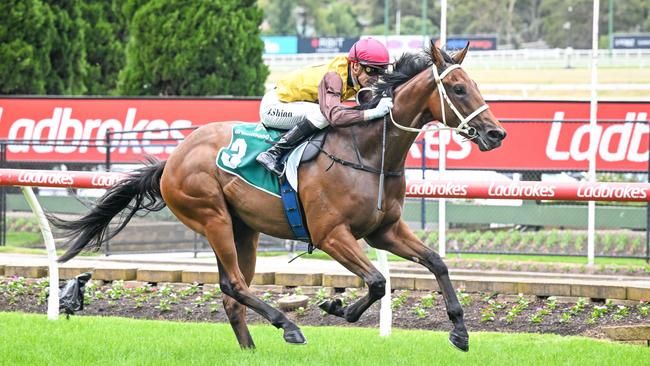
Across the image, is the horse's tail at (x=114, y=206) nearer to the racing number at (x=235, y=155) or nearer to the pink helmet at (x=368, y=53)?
the racing number at (x=235, y=155)

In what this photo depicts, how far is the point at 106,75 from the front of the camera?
26125mm

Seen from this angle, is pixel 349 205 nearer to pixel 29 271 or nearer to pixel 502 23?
pixel 29 271

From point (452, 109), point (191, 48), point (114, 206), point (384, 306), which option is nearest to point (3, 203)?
point (191, 48)

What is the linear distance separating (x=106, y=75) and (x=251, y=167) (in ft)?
62.3

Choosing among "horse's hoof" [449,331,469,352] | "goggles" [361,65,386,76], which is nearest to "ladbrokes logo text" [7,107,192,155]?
"goggles" [361,65,386,76]

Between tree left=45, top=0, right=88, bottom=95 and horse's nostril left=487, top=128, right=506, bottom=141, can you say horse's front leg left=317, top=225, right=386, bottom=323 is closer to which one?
horse's nostril left=487, top=128, right=506, bottom=141

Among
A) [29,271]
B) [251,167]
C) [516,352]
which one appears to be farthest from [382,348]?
[29,271]

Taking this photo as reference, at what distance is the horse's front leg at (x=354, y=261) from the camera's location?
23.7 ft

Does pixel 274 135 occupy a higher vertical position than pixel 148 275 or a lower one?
higher

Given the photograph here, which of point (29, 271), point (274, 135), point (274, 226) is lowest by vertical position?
point (29, 271)

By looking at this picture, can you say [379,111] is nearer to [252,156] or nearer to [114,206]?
[252,156]

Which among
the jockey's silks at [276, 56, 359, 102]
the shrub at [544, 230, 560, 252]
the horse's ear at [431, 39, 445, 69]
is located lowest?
the shrub at [544, 230, 560, 252]

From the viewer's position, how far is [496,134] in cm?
709

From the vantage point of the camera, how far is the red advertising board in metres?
15.1
